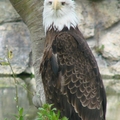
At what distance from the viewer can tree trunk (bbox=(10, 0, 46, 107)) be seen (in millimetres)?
4355

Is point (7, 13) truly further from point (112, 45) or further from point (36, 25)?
point (36, 25)

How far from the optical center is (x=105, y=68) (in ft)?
28.9

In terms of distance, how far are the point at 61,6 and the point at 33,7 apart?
0.26 m

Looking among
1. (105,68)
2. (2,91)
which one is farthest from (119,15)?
(2,91)

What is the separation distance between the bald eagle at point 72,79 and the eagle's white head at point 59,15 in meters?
0.19

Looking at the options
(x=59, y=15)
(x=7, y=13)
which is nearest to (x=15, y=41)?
(x=7, y=13)

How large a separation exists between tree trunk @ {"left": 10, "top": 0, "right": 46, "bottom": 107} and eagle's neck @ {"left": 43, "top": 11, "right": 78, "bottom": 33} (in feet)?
0.26

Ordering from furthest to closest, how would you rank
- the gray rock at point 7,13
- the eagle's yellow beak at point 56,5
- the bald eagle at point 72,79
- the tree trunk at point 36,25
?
the gray rock at point 7,13
the tree trunk at point 36,25
the eagle's yellow beak at point 56,5
the bald eagle at point 72,79

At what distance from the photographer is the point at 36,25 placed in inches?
174

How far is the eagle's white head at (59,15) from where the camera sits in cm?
429

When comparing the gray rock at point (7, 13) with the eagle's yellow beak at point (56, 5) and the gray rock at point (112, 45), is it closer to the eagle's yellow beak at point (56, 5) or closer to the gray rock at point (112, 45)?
the gray rock at point (112, 45)

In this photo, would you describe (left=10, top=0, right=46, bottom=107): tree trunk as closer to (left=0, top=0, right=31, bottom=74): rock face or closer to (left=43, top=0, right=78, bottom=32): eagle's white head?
(left=43, top=0, right=78, bottom=32): eagle's white head

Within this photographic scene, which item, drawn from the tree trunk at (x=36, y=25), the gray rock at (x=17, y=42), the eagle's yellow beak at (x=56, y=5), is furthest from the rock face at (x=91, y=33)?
the eagle's yellow beak at (x=56, y=5)

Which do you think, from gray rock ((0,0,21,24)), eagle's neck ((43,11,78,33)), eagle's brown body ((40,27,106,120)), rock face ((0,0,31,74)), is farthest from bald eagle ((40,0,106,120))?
gray rock ((0,0,21,24))
